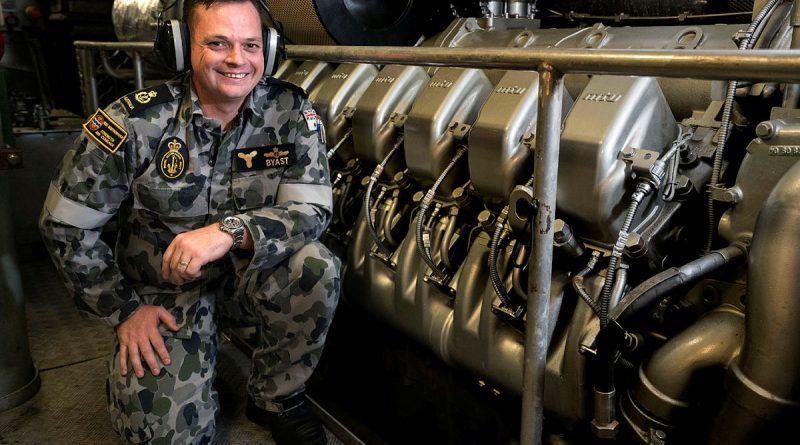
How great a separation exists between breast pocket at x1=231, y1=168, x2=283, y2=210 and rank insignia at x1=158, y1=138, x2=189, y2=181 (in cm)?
14

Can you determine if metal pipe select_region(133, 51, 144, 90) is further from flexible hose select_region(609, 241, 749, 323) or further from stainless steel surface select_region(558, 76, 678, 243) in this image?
flexible hose select_region(609, 241, 749, 323)

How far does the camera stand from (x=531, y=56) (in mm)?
1251

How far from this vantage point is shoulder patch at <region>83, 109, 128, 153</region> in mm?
1694

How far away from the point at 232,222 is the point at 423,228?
51 cm

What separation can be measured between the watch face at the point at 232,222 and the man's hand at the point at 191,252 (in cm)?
5

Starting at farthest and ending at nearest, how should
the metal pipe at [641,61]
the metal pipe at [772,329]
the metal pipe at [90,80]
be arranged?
the metal pipe at [90,80] → the metal pipe at [772,329] → the metal pipe at [641,61]

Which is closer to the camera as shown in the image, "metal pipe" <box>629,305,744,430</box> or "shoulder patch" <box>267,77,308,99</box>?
"metal pipe" <box>629,305,744,430</box>

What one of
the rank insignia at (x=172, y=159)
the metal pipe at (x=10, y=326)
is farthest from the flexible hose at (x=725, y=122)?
the metal pipe at (x=10, y=326)

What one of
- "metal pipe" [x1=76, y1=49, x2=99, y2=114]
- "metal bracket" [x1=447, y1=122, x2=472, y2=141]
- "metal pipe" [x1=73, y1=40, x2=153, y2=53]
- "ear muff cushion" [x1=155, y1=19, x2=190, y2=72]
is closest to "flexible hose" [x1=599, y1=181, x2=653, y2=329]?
"metal bracket" [x1=447, y1=122, x2=472, y2=141]

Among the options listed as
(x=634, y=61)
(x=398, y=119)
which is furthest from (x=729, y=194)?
(x=398, y=119)

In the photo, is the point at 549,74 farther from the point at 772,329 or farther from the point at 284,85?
the point at 284,85

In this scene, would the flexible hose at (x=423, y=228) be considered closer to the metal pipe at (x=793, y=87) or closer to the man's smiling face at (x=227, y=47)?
the man's smiling face at (x=227, y=47)

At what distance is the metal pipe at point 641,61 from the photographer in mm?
992

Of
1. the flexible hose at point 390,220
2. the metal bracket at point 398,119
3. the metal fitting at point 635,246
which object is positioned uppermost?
the metal bracket at point 398,119
